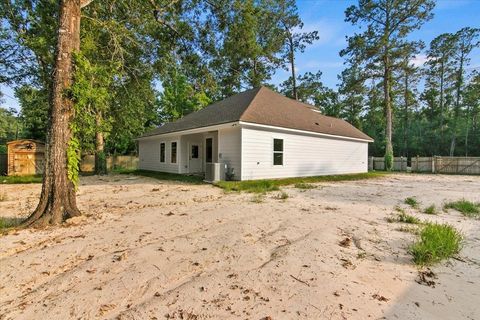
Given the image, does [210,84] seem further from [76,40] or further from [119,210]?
[119,210]

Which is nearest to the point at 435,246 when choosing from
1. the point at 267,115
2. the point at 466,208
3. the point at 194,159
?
the point at 466,208

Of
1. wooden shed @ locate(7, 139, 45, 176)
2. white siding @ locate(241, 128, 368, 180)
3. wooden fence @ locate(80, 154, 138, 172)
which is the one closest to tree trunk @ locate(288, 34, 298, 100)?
white siding @ locate(241, 128, 368, 180)

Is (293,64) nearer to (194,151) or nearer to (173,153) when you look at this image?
(194,151)

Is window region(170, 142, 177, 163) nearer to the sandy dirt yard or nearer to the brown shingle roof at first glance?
the brown shingle roof

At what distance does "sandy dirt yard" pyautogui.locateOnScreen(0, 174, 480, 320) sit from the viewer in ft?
7.40

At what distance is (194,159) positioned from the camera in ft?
50.9

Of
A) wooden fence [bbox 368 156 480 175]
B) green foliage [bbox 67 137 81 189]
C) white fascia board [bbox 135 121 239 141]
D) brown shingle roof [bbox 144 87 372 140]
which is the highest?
brown shingle roof [bbox 144 87 372 140]

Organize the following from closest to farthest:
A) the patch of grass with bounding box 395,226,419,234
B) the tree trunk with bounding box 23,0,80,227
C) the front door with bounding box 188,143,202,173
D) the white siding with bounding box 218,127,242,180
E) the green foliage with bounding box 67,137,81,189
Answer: the patch of grass with bounding box 395,226,419,234 < the tree trunk with bounding box 23,0,80,227 < the green foliage with bounding box 67,137,81,189 < the white siding with bounding box 218,127,242,180 < the front door with bounding box 188,143,202,173

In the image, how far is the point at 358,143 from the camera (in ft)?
59.4

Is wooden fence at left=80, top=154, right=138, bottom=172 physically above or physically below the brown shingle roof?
below

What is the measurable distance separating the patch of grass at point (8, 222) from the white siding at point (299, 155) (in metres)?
7.67

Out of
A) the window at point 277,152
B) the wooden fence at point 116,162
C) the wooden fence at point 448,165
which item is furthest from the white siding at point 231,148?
the wooden fence at point 448,165

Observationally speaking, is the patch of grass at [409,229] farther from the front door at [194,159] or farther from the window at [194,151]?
the window at [194,151]

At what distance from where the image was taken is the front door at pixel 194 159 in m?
15.3
